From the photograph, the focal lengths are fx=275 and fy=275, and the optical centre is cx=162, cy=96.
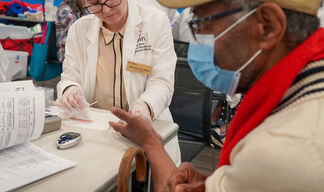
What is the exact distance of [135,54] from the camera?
144cm

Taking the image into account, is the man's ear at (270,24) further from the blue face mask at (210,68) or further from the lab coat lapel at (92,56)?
the lab coat lapel at (92,56)

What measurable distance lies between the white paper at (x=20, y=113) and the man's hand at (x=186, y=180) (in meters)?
0.45

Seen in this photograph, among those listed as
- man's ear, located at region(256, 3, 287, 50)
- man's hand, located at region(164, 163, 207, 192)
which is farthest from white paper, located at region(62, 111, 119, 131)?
man's ear, located at region(256, 3, 287, 50)

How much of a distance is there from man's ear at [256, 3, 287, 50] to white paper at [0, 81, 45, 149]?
675 mm

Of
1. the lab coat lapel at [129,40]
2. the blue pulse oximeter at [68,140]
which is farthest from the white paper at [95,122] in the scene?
the lab coat lapel at [129,40]

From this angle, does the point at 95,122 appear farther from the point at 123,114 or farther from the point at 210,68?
the point at 210,68

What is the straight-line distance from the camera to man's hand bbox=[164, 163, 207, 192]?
67 cm

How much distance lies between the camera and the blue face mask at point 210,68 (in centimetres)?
68

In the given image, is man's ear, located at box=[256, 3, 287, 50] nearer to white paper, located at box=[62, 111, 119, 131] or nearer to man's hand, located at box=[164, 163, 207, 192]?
man's hand, located at box=[164, 163, 207, 192]

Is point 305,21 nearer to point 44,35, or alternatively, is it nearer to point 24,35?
point 44,35

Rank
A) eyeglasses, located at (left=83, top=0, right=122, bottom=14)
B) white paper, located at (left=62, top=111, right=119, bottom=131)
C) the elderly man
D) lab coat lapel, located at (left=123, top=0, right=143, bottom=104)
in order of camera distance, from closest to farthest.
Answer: the elderly man → white paper, located at (left=62, top=111, right=119, bottom=131) → eyeglasses, located at (left=83, top=0, right=122, bottom=14) → lab coat lapel, located at (left=123, top=0, right=143, bottom=104)

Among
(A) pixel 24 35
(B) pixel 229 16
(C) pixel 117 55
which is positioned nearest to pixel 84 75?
(C) pixel 117 55

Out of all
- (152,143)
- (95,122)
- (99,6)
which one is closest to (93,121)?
(95,122)

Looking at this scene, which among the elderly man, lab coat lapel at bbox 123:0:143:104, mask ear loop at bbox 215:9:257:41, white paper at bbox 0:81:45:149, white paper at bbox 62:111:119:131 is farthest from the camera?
lab coat lapel at bbox 123:0:143:104
